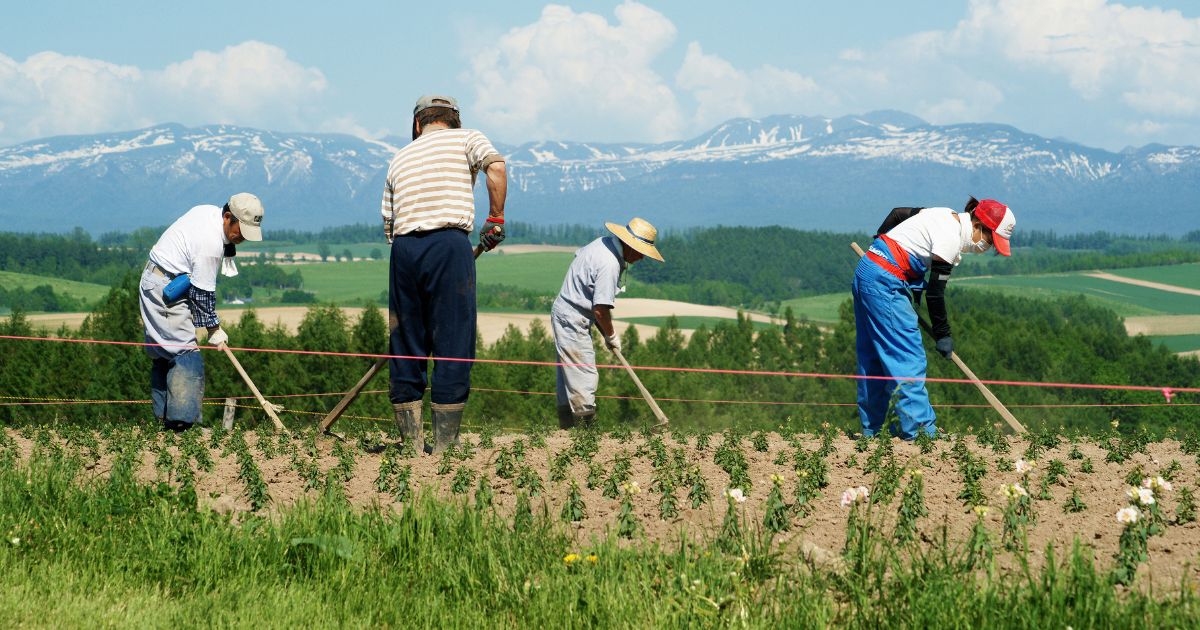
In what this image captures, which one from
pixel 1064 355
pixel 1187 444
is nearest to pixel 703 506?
pixel 1187 444

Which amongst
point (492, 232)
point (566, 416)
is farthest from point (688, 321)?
point (492, 232)

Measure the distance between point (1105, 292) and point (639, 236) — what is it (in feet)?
451

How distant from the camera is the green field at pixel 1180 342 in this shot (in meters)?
95.0

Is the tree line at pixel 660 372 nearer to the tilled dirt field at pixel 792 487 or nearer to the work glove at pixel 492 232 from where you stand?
the tilled dirt field at pixel 792 487

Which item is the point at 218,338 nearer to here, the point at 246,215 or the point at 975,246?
the point at 246,215

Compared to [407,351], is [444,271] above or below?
above

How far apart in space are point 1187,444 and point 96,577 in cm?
732

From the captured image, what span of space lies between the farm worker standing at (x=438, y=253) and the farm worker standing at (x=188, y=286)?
5.78ft

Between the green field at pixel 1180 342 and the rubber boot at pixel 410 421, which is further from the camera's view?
the green field at pixel 1180 342

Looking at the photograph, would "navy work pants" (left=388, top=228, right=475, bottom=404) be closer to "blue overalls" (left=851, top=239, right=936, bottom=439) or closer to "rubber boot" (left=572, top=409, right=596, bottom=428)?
"rubber boot" (left=572, top=409, right=596, bottom=428)

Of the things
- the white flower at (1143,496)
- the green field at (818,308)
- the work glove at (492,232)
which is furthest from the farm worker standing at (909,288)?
the green field at (818,308)

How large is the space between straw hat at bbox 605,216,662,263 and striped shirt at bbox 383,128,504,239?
255cm

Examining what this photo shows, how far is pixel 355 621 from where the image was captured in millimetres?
4543

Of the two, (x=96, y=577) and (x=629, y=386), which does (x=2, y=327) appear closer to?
(x=629, y=386)
